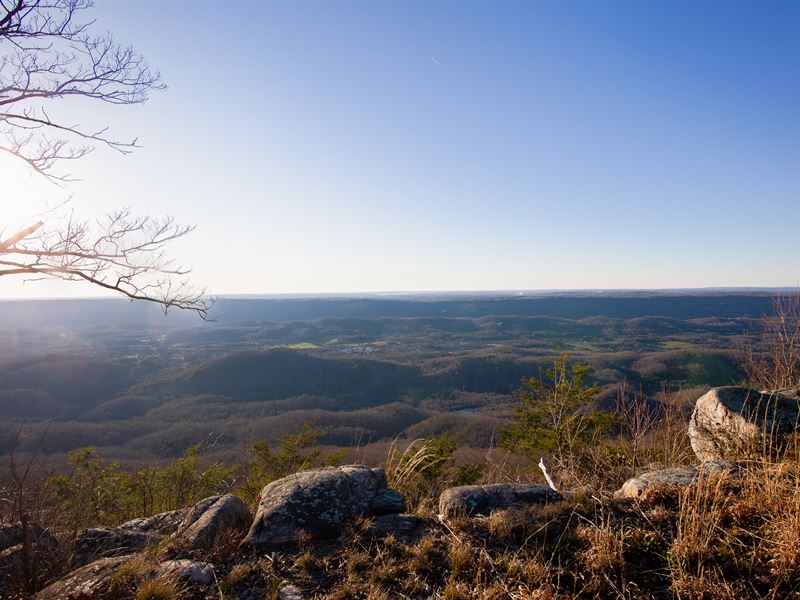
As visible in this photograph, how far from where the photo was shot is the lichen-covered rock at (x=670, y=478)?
4.00 meters

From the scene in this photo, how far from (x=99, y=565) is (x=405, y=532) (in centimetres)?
277

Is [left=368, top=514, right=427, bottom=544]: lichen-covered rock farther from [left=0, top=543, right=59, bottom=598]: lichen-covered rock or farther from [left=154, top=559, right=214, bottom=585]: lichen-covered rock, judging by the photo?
[left=0, top=543, right=59, bottom=598]: lichen-covered rock

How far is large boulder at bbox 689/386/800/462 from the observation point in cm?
474

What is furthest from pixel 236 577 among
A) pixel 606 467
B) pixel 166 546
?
pixel 606 467

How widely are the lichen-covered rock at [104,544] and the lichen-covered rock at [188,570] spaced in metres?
0.95

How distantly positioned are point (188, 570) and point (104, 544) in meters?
1.74

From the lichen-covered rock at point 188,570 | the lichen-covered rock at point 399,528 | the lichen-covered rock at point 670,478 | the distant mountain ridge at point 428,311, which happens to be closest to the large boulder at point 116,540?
the lichen-covered rock at point 188,570

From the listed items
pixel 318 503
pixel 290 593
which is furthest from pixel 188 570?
pixel 318 503

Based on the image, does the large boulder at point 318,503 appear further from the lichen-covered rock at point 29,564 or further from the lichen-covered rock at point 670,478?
Answer: the lichen-covered rock at point 670,478

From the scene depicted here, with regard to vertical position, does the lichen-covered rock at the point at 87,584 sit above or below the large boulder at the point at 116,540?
above

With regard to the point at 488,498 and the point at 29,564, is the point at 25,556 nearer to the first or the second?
the point at 29,564

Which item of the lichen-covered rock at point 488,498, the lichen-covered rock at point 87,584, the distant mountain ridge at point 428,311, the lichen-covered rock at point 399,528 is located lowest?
the distant mountain ridge at point 428,311

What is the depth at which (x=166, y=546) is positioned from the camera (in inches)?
143

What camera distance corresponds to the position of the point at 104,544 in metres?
4.13
